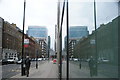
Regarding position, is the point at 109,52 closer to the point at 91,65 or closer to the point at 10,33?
the point at 91,65

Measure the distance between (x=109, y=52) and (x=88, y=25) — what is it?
0.52 meters

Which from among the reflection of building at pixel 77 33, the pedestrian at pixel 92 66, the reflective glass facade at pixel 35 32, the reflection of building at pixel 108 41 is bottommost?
the pedestrian at pixel 92 66

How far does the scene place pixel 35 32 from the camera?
4000cm

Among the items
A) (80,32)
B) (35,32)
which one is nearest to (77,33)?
(80,32)

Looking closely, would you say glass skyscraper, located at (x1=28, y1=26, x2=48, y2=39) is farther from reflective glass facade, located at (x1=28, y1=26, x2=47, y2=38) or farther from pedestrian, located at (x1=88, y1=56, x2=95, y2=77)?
pedestrian, located at (x1=88, y1=56, x2=95, y2=77)

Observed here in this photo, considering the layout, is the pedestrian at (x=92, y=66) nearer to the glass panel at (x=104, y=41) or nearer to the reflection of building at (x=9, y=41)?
the glass panel at (x=104, y=41)

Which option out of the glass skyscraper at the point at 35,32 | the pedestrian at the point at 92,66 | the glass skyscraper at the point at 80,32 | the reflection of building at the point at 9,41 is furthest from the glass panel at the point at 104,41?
the reflection of building at the point at 9,41

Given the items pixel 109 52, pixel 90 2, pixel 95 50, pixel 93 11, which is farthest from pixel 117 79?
pixel 90 2

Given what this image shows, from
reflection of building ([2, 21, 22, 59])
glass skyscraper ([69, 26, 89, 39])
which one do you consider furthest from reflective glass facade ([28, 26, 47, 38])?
glass skyscraper ([69, 26, 89, 39])

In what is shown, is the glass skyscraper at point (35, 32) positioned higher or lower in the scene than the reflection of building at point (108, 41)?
higher

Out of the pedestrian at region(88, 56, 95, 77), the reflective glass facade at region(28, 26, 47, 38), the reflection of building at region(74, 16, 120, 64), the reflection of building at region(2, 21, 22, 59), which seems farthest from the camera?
the reflection of building at region(2, 21, 22, 59)

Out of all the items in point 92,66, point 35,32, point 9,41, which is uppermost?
point 35,32

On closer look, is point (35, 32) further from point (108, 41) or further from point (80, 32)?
point (108, 41)

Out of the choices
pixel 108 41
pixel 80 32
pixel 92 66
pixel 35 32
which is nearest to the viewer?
pixel 108 41
